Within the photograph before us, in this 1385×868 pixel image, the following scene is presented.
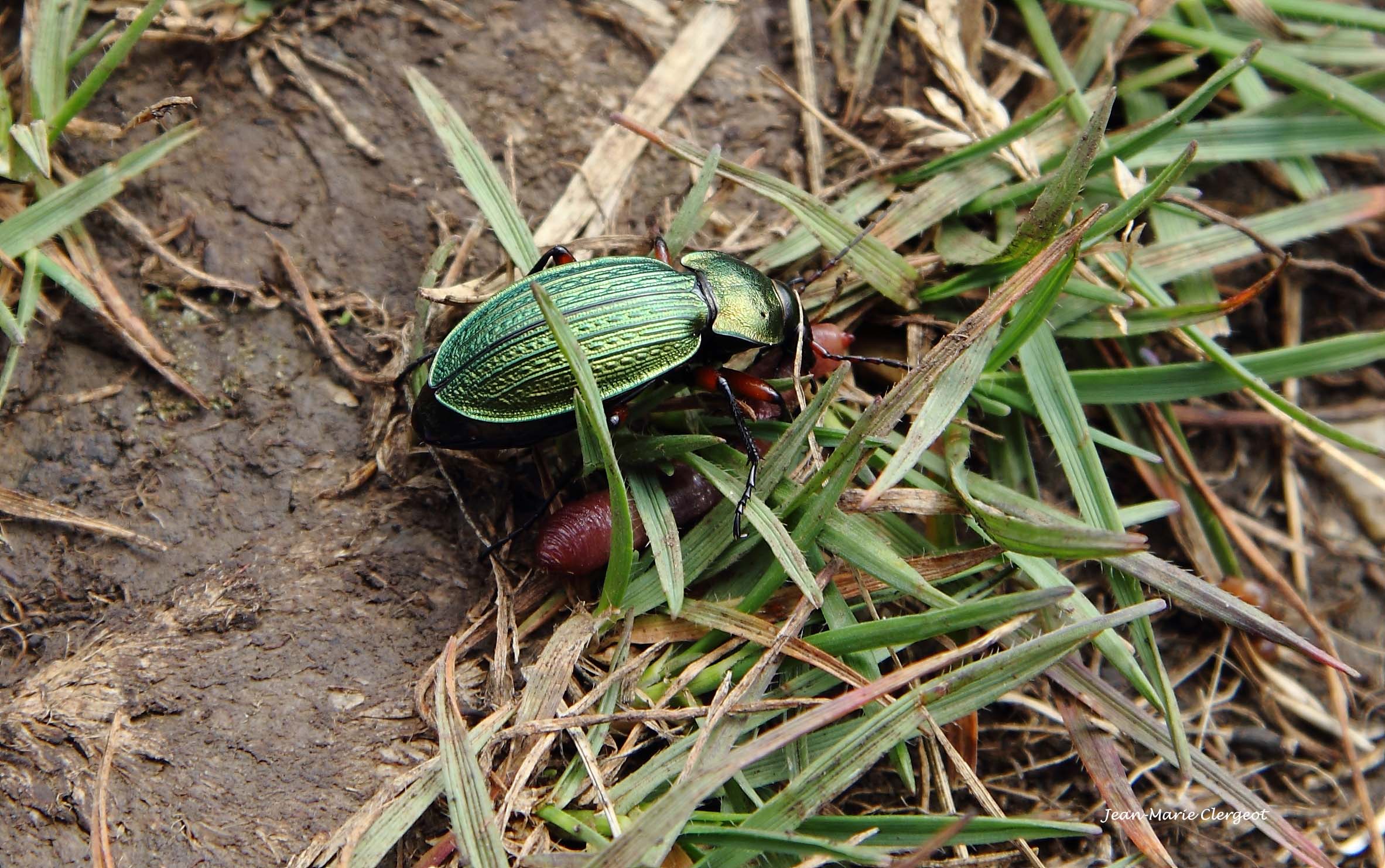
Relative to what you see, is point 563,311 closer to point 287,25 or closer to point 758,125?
point 758,125

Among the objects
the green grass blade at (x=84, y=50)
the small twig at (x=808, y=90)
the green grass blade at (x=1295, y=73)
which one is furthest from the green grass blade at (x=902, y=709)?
the green grass blade at (x=84, y=50)

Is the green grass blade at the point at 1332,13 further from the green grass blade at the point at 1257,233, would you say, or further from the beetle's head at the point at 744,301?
the beetle's head at the point at 744,301

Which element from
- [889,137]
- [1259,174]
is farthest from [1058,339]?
[1259,174]

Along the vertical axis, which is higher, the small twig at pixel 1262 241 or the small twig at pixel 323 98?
the small twig at pixel 1262 241

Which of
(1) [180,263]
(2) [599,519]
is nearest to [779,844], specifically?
(2) [599,519]

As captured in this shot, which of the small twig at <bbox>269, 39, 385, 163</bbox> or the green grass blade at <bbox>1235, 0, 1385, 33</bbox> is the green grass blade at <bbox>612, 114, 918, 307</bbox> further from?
the green grass blade at <bbox>1235, 0, 1385, 33</bbox>

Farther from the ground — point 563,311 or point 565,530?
point 563,311
